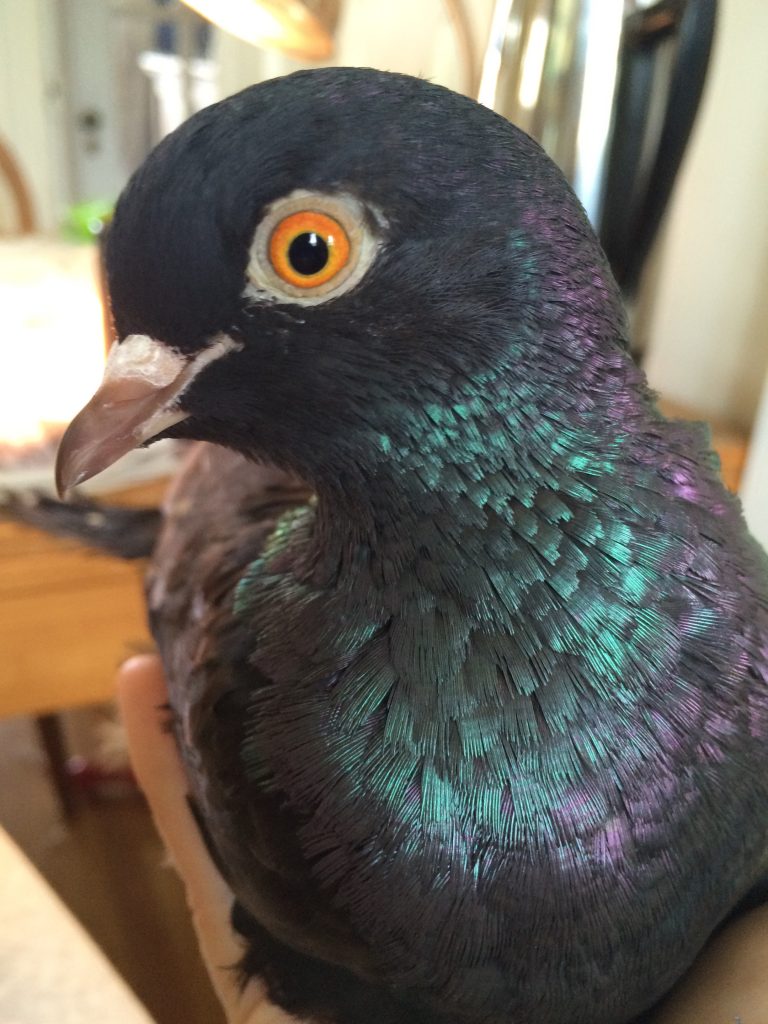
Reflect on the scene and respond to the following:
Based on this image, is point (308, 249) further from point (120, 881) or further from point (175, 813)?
point (120, 881)

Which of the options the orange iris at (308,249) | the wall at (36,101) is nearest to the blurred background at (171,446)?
the orange iris at (308,249)

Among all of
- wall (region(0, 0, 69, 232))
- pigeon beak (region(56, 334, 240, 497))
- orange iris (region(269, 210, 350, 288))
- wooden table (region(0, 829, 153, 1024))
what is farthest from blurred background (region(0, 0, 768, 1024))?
wall (region(0, 0, 69, 232))

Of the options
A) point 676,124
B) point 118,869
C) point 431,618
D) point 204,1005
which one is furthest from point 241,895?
point 118,869

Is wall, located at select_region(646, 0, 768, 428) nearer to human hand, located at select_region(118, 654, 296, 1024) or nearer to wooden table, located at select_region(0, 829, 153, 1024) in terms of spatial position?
human hand, located at select_region(118, 654, 296, 1024)

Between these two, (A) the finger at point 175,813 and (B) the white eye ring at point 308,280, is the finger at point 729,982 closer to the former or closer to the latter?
(A) the finger at point 175,813

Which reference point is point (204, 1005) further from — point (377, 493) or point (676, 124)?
point (676, 124)

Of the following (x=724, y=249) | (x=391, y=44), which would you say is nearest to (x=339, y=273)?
(x=724, y=249)
